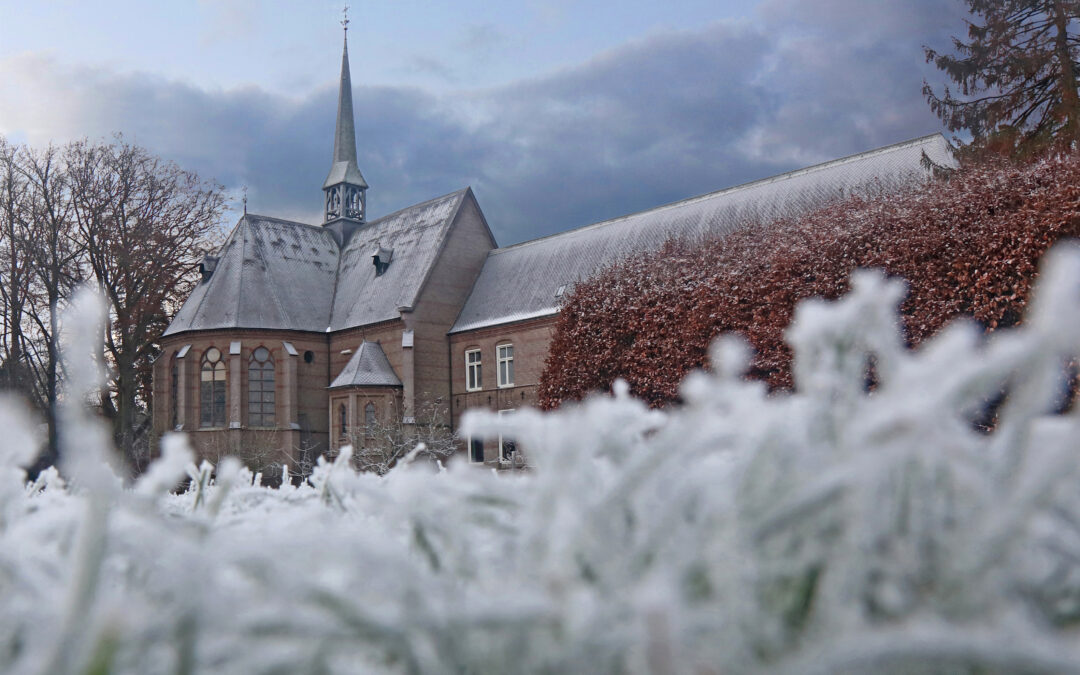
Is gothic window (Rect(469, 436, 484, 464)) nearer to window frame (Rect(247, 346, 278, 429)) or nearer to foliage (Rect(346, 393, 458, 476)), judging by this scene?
foliage (Rect(346, 393, 458, 476))

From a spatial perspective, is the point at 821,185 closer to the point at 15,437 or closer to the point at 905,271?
the point at 905,271

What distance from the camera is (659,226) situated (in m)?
31.0

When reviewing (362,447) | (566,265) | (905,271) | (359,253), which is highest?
(359,253)

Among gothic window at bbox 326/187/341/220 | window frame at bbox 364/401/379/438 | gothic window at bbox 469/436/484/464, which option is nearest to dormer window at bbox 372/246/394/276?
window frame at bbox 364/401/379/438

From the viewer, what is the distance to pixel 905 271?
54.7 ft

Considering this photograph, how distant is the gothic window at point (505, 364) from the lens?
1270 inches

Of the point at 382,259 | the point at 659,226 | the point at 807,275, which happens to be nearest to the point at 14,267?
the point at 382,259

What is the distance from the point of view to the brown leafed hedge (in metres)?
15.4

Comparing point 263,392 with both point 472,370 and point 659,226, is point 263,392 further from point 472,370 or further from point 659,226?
point 659,226

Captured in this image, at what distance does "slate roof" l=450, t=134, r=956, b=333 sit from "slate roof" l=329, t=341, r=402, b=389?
11.1ft

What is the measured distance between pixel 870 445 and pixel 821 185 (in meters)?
28.4

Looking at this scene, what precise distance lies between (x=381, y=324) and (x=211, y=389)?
7901 millimetres

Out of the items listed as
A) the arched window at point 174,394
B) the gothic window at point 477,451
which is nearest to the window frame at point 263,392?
the arched window at point 174,394

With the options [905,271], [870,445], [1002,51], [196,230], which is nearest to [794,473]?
[870,445]
